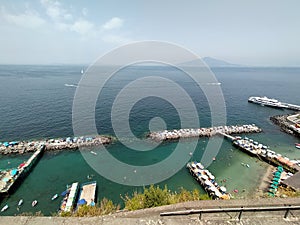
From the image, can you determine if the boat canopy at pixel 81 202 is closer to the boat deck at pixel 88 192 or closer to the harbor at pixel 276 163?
the boat deck at pixel 88 192

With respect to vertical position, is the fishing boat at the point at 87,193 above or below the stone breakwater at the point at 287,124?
above

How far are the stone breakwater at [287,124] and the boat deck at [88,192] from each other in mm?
45402

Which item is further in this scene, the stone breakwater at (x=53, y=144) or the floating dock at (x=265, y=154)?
the stone breakwater at (x=53, y=144)

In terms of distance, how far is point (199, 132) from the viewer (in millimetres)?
40062

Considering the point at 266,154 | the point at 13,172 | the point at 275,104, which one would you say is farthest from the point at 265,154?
the point at 275,104

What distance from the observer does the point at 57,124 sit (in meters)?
43.7

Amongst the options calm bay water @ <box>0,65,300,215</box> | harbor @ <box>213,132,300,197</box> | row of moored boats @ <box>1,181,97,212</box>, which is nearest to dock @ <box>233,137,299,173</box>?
harbor @ <box>213,132,300,197</box>

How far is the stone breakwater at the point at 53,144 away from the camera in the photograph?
31.9 m

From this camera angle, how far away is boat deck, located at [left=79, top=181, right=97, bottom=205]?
70.1 ft

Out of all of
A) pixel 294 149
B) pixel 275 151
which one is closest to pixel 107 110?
pixel 275 151

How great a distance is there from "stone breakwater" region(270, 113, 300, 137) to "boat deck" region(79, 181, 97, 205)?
149 feet

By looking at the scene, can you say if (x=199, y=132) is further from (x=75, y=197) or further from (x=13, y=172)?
(x=13, y=172)

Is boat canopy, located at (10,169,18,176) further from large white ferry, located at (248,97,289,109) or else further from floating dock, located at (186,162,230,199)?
large white ferry, located at (248,97,289,109)

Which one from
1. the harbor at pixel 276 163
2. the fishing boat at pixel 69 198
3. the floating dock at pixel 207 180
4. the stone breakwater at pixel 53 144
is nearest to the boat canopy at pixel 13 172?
the stone breakwater at pixel 53 144
